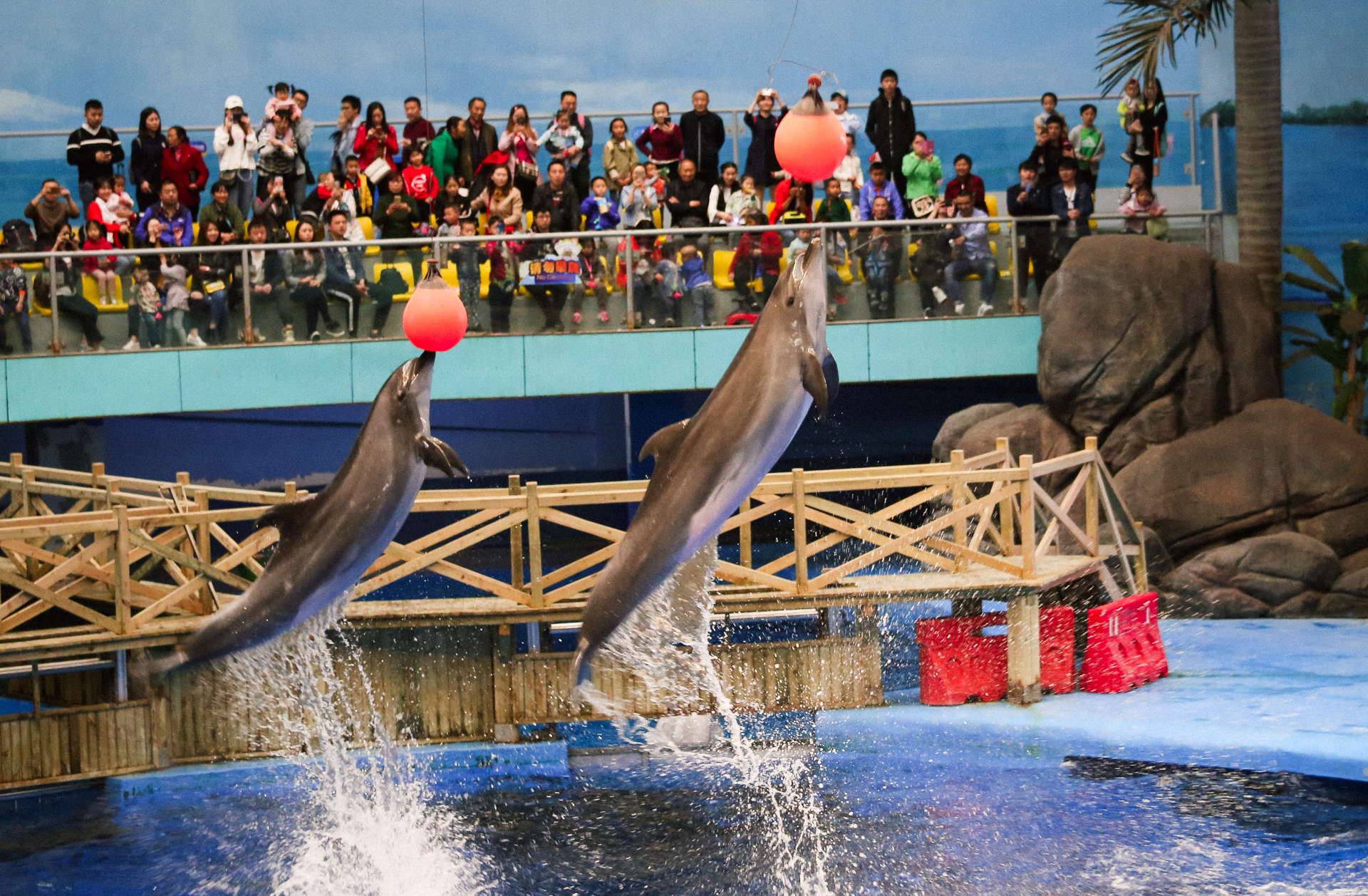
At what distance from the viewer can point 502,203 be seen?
48.8 feet

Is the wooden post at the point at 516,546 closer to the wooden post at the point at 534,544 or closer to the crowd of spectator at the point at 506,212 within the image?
the wooden post at the point at 534,544

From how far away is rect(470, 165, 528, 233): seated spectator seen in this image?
1484 cm

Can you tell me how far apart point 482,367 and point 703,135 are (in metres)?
3.40

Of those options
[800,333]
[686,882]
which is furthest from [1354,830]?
[800,333]

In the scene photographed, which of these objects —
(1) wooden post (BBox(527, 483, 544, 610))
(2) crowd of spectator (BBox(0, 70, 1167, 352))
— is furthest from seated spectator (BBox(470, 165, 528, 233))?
(1) wooden post (BBox(527, 483, 544, 610))

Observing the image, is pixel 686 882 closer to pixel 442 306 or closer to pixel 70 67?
pixel 442 306

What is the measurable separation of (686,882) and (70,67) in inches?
748

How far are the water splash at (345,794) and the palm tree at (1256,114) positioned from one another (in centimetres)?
1048

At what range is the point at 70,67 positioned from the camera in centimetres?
2253

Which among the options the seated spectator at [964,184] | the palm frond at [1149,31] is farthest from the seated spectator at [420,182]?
the palm frond at [1149,31]

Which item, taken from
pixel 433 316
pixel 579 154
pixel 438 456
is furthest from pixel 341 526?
pixel 579 154

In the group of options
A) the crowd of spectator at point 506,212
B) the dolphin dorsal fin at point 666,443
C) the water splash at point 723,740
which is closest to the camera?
the dolphin dorsal fin at point 666,443

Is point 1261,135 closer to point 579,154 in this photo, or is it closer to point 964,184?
point 964,184

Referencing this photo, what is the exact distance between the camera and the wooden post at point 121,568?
9.74 metres
